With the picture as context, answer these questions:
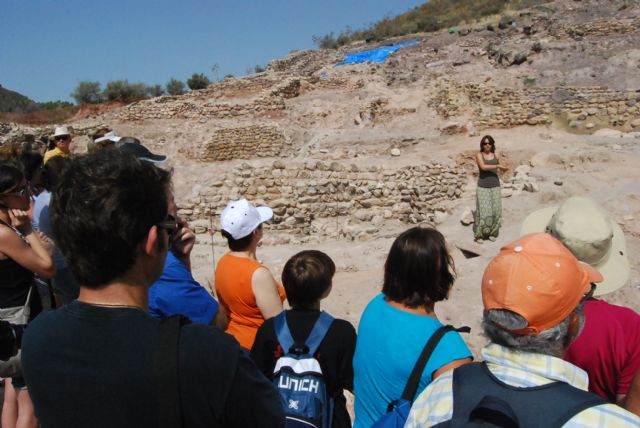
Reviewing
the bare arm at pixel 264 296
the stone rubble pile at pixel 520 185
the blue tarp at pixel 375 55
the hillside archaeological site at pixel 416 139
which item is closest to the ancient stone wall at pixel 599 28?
the hillside archaeological site at pixel 416 139

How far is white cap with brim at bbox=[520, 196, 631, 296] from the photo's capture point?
226cm

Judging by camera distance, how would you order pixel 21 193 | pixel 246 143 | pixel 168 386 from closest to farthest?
1. pixel 168 386
2. pixel 21 193
3. pixel 246 143

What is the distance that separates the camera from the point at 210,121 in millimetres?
21797

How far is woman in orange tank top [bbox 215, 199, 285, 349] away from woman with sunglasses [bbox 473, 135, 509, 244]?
5852 millimetres

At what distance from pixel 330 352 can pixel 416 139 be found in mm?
13876

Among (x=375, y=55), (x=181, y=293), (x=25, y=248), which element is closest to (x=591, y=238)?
(x=181, y=293)

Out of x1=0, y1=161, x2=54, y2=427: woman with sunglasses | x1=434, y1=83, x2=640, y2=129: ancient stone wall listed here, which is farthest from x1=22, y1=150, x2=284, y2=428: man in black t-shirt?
x1=434, y1=83, x2=640, y2=129: ancient stone wall

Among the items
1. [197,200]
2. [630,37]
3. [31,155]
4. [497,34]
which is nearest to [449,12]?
[497,34]

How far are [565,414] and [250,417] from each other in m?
0.85

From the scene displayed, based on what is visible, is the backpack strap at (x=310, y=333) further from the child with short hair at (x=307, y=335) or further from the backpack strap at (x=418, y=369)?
the backpack strap at (x=418, y=369)

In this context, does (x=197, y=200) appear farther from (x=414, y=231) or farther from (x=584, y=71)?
(x=584, y=71)

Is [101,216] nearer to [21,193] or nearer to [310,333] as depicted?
[310,333]

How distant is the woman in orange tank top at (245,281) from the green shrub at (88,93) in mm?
34424

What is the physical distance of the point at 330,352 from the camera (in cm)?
238
